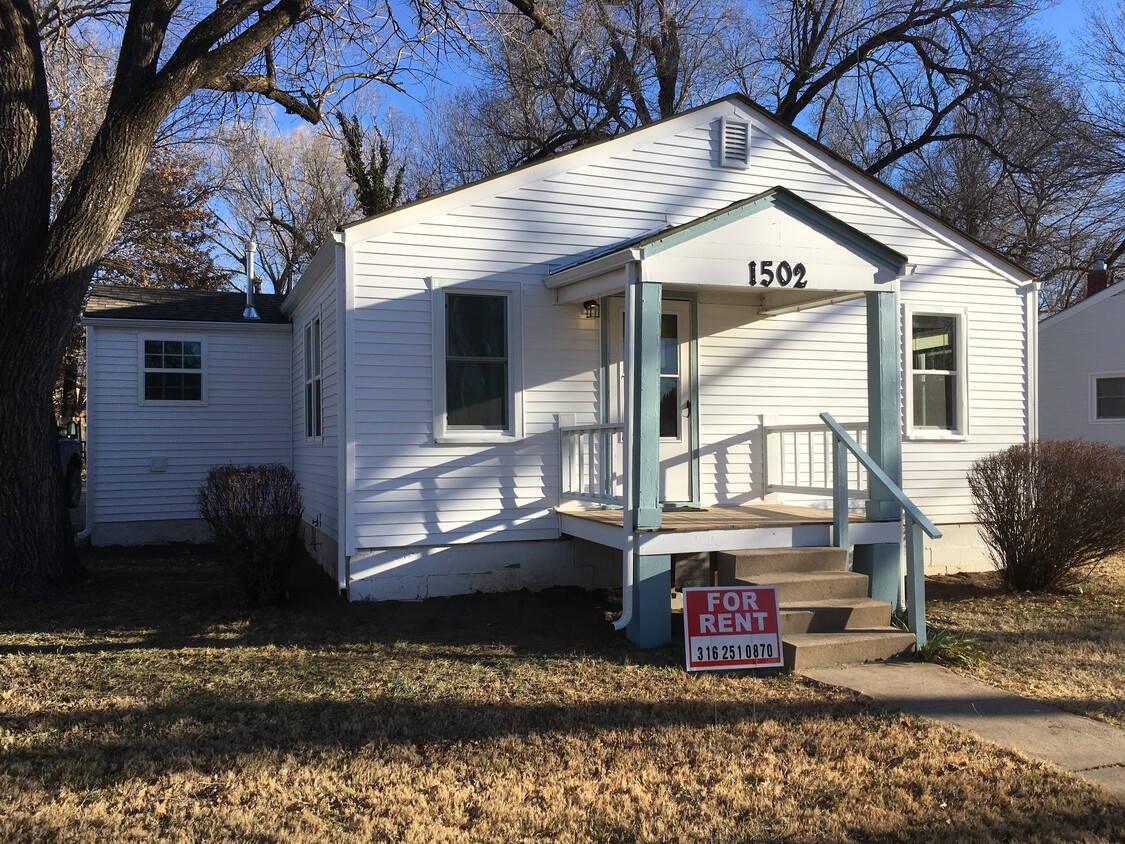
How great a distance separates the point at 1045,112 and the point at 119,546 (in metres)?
20.7

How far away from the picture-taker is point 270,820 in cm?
374

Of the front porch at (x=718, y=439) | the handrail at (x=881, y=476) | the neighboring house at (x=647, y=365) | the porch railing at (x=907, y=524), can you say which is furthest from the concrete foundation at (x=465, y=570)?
the handrail at (x=881, y=476)

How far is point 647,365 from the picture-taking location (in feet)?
22.5

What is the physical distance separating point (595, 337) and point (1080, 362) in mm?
12569

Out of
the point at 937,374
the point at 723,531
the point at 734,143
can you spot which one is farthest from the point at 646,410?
the point at 937,374

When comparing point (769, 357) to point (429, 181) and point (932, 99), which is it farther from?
point (429, 181)

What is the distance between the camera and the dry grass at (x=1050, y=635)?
222 inches

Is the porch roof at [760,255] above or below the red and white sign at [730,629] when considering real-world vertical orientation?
A: above

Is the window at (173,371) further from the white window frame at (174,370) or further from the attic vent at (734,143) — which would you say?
the attic vent at (734,143)

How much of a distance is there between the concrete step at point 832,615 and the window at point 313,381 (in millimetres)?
5874

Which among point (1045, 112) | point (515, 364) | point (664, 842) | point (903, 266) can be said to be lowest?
point (664, 842)

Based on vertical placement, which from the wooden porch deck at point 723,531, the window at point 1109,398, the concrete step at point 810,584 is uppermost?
the window at point 1109,398

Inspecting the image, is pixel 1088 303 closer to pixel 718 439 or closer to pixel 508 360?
Result: pixel 718 439

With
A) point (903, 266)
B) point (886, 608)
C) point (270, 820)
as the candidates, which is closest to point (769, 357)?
point (903, 266)
